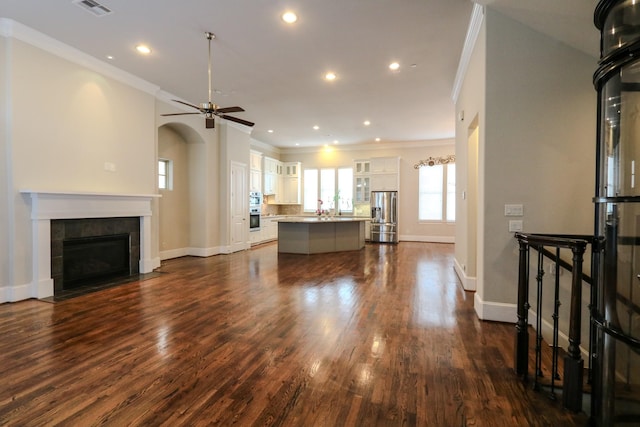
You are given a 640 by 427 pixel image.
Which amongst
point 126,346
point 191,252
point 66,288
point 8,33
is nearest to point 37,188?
point 66,288

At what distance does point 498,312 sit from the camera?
328 centimetres

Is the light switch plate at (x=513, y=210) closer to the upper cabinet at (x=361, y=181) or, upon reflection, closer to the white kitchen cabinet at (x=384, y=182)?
the white kitchen cabinet at (x=384, y=182)

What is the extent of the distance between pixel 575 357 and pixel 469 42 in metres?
3.71

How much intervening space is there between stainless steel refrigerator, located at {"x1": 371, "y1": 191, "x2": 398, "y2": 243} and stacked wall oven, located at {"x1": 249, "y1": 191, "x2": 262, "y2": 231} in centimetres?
380

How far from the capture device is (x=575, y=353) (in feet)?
6.19

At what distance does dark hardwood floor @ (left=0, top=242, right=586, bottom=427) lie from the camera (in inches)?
72.5

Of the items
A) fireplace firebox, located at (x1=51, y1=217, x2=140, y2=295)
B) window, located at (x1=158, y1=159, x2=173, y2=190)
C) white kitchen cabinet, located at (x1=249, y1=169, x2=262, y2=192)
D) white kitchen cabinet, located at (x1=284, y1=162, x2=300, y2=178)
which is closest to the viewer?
fireplace firebox, located at (x1=51, y1=217, x2=140, y2=295)

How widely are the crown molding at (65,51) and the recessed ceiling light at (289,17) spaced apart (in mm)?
3240

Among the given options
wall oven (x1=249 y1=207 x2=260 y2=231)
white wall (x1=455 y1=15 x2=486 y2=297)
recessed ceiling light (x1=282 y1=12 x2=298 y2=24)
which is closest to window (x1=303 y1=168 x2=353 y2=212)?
wall oven (x1=249 y1=207 x2=260 y2=231)

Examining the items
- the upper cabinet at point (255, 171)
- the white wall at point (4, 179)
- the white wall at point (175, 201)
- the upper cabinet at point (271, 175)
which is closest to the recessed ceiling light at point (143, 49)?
the white wall at point (4, 179)

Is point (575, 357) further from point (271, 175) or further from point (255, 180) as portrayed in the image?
point (271, 175)

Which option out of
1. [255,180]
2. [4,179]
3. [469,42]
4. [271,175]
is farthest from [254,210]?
[469,42]

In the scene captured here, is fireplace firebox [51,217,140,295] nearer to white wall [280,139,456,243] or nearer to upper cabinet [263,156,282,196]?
upper cabinet [263,156,282,196]

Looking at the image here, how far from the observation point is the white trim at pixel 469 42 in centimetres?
336
